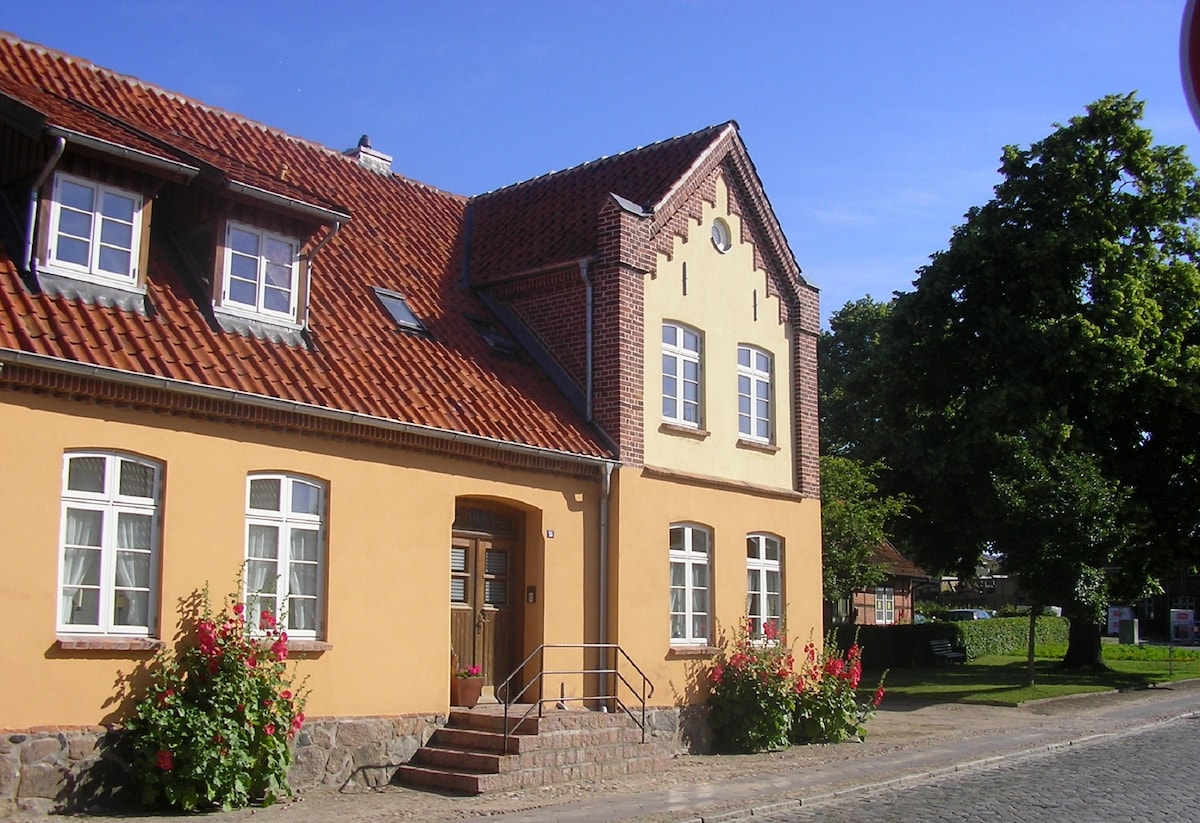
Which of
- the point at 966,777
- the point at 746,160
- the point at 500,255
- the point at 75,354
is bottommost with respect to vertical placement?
the point at 966,777

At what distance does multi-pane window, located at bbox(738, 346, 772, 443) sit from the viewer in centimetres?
2020

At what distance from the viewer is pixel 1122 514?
29125mm

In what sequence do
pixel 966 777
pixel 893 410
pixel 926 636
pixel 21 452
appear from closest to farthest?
pixel 21 452
pixel 966 777
pixel 893 410
pixel 926 636

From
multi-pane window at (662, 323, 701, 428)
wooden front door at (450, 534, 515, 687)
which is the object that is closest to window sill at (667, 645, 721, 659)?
wooden front door at (450, 534, 515, 687)

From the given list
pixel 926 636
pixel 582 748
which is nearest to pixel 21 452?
pixel 582 748

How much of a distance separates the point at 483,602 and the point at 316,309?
431cm

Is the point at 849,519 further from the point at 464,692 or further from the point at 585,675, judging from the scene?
the point at 464,692

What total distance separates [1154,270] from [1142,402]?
3.42 m

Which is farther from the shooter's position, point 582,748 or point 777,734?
point 777,734

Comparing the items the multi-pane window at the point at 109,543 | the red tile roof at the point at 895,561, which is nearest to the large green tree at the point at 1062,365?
the red tile roof at the point at 895,561

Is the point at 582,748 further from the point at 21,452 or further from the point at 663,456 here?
the point at 21,452

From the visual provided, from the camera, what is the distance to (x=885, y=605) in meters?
53.5

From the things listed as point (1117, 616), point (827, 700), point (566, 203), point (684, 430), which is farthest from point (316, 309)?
point (1117, 616)

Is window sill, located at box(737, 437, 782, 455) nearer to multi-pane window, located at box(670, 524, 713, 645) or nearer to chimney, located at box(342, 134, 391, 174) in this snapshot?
multi-pane window, located at box(670, 524, 713, 645)
